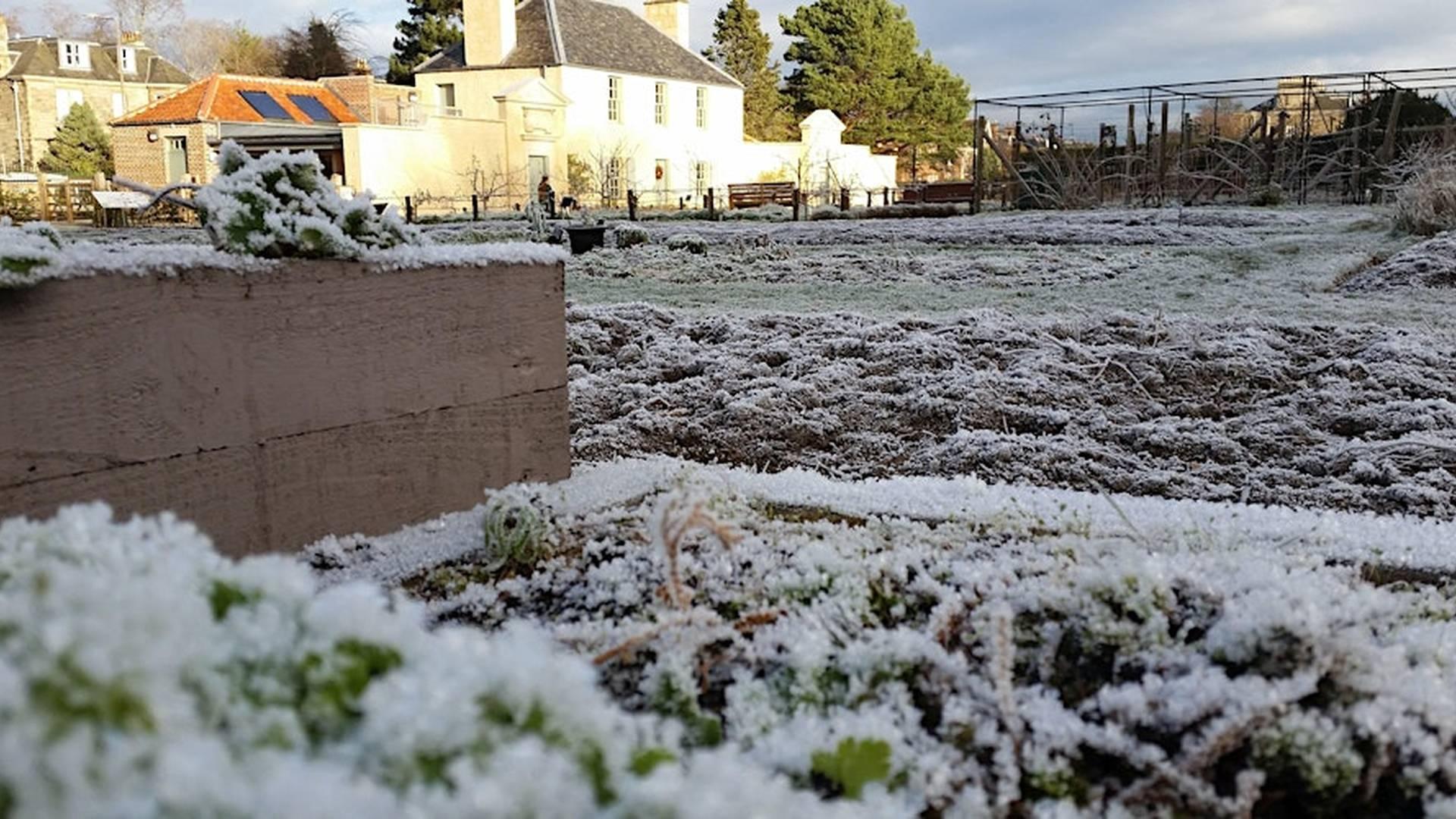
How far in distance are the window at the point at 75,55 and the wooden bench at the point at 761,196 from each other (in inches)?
1361

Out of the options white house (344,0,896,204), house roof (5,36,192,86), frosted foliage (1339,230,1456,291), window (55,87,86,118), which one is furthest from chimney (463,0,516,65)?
frosted foliage (1339,230,1456,291)

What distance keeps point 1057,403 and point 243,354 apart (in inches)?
103

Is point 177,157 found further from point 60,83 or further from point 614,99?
point 60,83

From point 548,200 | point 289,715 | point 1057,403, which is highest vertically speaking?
point 548,200

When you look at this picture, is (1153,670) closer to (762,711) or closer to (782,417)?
(762,711)

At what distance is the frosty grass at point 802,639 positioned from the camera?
0.54 m

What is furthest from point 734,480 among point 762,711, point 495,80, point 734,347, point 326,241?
point 495,80

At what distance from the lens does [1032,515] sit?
6.15 ft

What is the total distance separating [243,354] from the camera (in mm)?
1715

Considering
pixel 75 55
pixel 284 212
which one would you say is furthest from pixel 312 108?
pixel 284 212

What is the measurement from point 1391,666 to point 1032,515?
2.91 feet

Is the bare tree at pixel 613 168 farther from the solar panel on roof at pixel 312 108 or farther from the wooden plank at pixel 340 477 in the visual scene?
the wooden plank at pixel 340 477

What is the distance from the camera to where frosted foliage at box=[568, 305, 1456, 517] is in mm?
2926

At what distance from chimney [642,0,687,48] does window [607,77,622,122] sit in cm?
512
